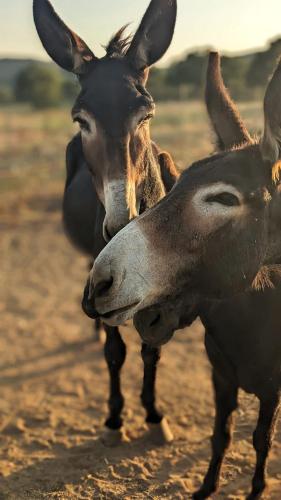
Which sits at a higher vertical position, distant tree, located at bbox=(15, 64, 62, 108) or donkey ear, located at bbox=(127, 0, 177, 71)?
distant tree, located at bbox=(15, 64, 62, 108)

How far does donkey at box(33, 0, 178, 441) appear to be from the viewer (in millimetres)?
3029

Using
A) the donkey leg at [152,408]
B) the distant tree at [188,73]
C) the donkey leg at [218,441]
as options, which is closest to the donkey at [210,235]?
the donkey leg at [218,441]

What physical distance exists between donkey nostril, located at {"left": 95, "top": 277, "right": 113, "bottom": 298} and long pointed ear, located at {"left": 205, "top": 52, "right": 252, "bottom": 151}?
1015 mm

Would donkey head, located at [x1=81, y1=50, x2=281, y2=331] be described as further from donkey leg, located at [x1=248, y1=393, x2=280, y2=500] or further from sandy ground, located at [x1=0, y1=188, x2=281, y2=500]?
sandy ground, located at [x1=0, y1=188, x2=281, y2=500]

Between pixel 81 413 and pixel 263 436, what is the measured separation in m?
2.16

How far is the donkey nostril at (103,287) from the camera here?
198 centimetres

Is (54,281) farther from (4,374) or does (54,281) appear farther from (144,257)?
(144,257)

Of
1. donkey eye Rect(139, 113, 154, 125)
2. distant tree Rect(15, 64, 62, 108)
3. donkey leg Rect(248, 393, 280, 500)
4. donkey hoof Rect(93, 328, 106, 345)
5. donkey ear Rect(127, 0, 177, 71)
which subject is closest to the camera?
donkey leg Rect(248, 393, 280, 500)

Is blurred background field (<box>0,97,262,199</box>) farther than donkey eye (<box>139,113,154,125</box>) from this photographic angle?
Yes

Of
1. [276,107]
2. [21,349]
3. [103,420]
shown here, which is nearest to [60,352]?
[21,349]

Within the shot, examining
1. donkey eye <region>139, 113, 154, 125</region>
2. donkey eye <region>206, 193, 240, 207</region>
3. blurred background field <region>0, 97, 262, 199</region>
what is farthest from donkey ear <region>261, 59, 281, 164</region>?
blurred background field <region>0, 97, 262, 199</region>

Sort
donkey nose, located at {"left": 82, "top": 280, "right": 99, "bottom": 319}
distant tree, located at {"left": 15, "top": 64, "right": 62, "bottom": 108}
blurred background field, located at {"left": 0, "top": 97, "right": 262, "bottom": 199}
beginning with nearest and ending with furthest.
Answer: donkey nose, located at {"left": 82, "top": 280, "right": 99, "bottom": 319} < blurred background field, located at {"left": 0, "top": 97, "right": 262, "bottom": 199} < distant tree, located at {"left": 15, "top": 64, "right": 62, "bottom": 108}

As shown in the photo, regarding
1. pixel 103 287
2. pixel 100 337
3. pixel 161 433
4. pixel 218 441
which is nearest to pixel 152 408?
pixel 161 433

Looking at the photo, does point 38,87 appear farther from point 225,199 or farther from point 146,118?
point 225,199
